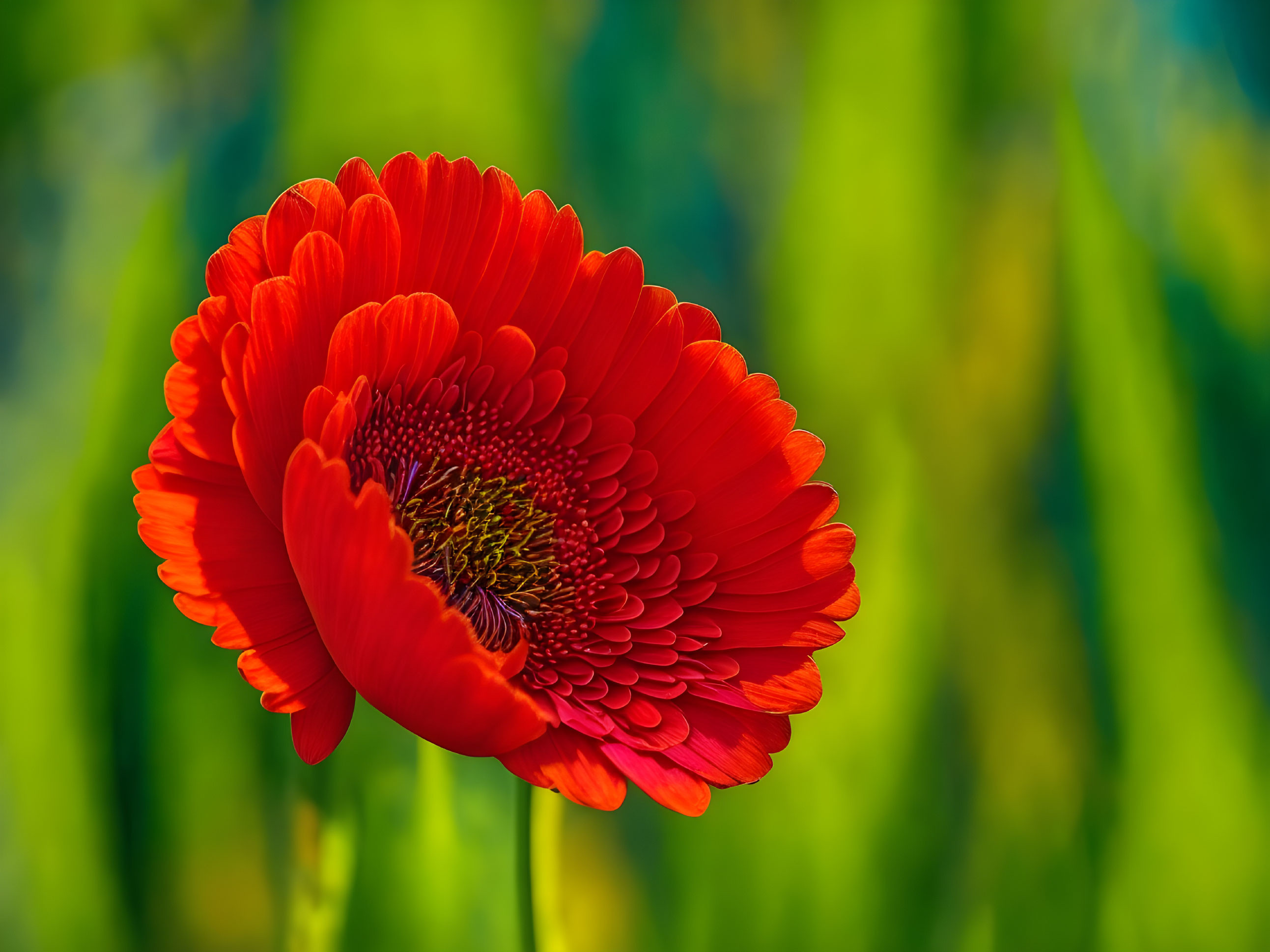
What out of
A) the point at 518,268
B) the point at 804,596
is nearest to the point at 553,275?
the point at 518,268

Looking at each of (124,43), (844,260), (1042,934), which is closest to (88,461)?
(124,43)

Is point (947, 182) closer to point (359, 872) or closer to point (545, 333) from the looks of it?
point (545, 333)

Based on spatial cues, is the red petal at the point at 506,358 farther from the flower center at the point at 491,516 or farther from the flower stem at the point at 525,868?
the flower stem at the point at 525,868

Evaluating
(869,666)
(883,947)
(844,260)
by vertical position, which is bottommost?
(883,947)

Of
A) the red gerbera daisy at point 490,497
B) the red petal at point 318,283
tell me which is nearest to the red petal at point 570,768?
the red gerbera daisy at point 490,497

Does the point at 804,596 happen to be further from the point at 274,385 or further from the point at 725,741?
the point at 274,385

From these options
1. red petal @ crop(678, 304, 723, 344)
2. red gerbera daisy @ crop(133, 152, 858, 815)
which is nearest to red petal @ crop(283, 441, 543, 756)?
red gerbera daisy @ crop(133, 152, 858, 815)
